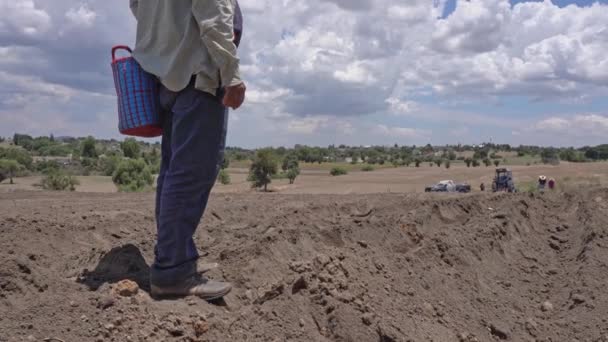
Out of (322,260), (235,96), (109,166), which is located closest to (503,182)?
(322,260)

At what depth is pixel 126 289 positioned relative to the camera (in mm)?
3303

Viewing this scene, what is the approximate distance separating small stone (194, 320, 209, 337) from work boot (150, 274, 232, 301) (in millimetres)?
376

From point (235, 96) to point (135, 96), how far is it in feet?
2.30

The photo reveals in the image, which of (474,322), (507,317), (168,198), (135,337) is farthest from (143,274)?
(507,317)

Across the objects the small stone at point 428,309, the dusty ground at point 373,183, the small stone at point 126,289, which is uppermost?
the small stone at point 126,289

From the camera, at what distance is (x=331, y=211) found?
955 centimetres

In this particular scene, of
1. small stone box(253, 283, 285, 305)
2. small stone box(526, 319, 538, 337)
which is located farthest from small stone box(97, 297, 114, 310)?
small stone box(526, 319, 538, 337)

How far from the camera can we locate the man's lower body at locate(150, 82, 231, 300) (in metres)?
3.45

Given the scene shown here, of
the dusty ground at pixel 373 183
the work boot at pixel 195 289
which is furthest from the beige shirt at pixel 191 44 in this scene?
the dusty ground at pixel 373 183

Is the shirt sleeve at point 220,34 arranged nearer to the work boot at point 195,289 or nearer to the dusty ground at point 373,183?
the work boot at point 195,289

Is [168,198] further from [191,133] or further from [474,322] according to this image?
[474,322]

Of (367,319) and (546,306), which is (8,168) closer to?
(546,306)

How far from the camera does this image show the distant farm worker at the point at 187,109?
11.1 feet

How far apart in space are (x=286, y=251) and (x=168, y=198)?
1457mm
